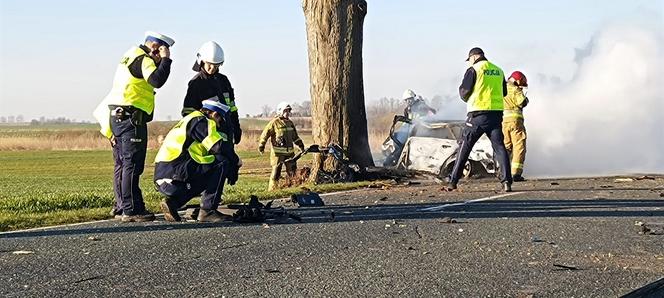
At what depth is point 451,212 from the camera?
9992 mm

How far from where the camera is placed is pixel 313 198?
10.9m

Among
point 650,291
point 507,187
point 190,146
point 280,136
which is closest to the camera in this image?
point 650,291

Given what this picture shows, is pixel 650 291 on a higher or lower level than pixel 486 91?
lower

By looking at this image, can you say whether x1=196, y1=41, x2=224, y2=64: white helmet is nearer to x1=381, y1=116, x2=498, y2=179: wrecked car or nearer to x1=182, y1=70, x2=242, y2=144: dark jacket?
x1=182, y1=70, x2=242, y2=144: dark jacket

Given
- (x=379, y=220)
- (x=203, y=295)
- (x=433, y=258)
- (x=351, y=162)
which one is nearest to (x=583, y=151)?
(x=351, y=162)

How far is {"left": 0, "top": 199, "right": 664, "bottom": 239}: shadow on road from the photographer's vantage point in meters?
8.52

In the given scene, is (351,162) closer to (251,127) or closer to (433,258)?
(433,258)

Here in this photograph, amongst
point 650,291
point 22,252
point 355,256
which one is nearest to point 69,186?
point 22,252

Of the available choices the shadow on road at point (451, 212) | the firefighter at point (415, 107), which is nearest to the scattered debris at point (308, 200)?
the shadow on road at point (451, 212)

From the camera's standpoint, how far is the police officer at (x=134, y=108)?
9.26 metres

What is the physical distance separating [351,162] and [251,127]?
4838cm

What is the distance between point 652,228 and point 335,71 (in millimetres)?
8599

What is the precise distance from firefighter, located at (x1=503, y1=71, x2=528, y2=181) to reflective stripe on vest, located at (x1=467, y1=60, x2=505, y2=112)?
10.1ft

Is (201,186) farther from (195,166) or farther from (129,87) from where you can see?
(129,87)
